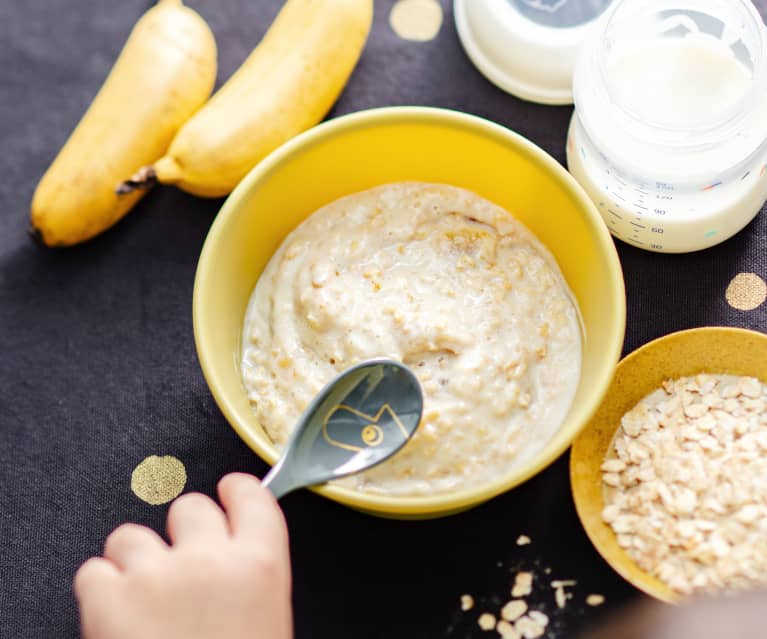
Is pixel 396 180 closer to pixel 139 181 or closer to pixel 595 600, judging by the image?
pixel 139 181

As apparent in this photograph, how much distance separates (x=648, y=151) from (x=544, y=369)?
0.28 meters

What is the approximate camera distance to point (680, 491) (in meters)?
1.09

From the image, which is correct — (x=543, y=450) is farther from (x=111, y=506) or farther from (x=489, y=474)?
(x=111, y=506)

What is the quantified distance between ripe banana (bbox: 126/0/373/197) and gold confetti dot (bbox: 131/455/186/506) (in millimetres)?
348

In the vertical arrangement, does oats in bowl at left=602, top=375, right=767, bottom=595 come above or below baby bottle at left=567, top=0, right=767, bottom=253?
below

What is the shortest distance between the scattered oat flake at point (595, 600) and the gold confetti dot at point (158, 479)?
1.66 feet

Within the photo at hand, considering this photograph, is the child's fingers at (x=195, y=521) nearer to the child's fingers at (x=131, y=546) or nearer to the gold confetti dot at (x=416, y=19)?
the child's fingers at (x=131, y=546)

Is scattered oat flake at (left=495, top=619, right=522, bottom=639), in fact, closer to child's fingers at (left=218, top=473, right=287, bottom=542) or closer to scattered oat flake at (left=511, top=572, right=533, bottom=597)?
scattered oat flake at (left=511, top=572, right=533, bottom=597)

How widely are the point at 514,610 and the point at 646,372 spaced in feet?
1.04

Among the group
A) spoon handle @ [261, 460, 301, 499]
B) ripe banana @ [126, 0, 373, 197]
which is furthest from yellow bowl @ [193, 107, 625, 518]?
ripe banana @ [126, 0, 373, 197]

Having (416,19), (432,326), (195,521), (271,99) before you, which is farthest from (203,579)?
(416,19)

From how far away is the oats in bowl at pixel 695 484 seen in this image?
1056 millimetres

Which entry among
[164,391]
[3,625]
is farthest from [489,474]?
[3,625]

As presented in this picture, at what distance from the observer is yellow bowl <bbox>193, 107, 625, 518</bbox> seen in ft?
3.34
